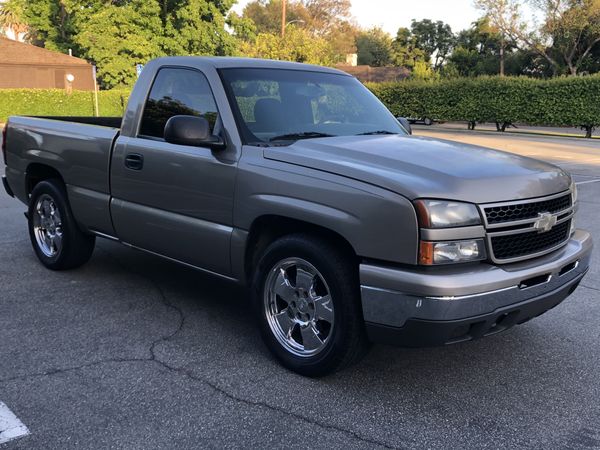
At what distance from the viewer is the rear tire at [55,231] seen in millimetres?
5418

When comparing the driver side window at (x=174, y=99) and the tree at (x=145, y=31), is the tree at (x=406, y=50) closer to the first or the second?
the tree at (x=145, y=31)

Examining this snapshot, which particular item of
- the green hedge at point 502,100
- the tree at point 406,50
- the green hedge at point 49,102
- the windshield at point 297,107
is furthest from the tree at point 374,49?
the windshield at point 297,107

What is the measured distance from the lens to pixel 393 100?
40.4 meters

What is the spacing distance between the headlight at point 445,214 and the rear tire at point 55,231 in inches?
139

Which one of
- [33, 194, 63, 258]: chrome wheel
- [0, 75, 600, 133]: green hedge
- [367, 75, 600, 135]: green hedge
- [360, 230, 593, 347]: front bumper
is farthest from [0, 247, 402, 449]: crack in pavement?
[367, 75, 600, 135]: green hedge

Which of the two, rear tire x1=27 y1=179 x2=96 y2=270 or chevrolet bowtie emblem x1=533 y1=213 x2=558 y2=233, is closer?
chevrolet bowtie emblem x1=533 y1=213 x2=558 y2=233

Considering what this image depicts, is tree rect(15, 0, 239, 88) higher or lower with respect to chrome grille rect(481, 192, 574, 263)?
higher

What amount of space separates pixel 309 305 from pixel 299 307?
9 cm

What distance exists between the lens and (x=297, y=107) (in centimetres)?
430

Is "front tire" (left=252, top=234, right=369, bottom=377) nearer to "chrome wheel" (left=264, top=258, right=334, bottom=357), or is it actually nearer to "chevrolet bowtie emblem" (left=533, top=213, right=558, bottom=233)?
"chrome wheel" (left=264, top=258, right=334, bottom=357)

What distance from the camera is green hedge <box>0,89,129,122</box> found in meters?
30.3

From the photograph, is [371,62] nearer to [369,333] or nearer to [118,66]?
[118,66]

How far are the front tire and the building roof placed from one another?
141 feet

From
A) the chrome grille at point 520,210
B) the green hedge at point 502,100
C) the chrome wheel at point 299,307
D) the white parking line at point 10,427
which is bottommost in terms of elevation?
the white parking line at point 10,427
